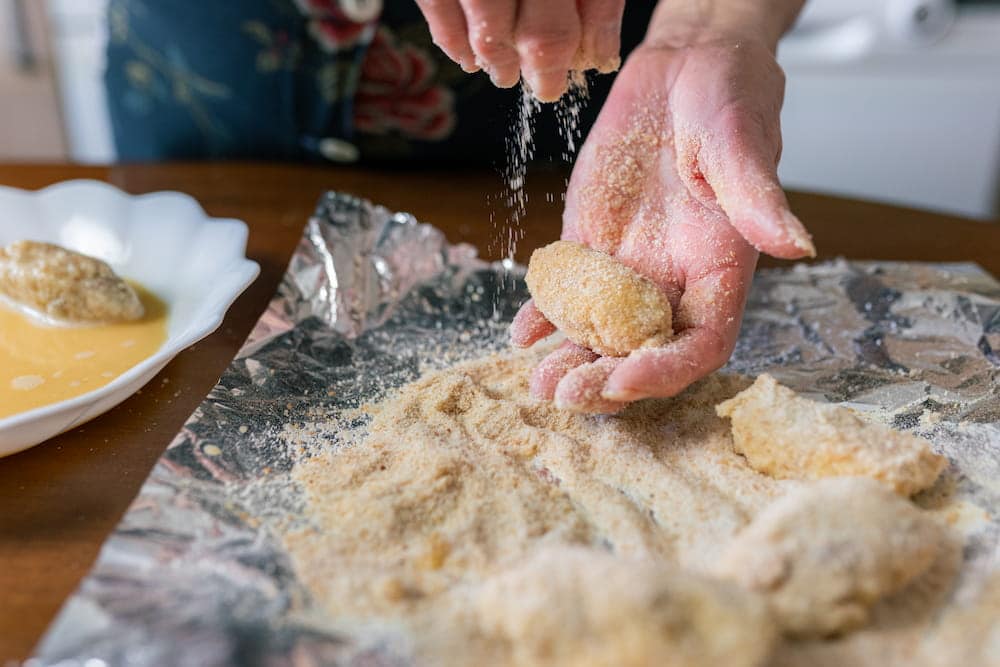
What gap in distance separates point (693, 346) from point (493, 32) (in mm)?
410

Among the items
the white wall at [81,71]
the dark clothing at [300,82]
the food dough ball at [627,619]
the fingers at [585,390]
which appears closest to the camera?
the food dough ball at [627,619]

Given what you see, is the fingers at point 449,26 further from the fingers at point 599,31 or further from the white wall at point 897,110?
the white wall at point 897,110

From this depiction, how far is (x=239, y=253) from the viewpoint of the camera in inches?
46.5

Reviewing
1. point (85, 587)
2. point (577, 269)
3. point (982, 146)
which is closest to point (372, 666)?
point (85, 587)

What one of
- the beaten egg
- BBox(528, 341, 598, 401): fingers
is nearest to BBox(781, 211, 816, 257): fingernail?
BBox(528, 341, 598, 401): fingers

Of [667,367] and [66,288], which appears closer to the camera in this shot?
[667,367]

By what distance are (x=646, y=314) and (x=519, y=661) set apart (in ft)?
1.44

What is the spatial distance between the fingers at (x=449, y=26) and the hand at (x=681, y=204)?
0.28 m

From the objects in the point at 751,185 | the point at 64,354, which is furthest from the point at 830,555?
the point at 64,354

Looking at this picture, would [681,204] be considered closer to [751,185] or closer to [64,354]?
[751,185]

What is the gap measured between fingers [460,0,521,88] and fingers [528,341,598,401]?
1.11 ft

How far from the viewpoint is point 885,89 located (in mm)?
2559

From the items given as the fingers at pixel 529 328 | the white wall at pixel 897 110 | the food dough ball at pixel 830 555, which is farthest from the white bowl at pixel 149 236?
the white wall at pixel 897 110

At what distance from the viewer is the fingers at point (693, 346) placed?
2.78 feet
